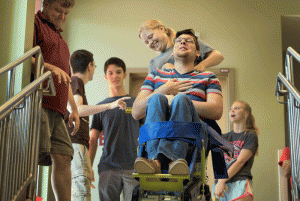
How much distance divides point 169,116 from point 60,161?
0.79 metres

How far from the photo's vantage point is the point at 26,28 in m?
2.48

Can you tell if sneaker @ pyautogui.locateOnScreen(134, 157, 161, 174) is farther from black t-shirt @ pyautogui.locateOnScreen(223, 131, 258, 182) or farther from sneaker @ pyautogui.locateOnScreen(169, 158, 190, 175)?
black t-shirt @ pyautogui.locateOnScreen(223, 131, 258, 182)

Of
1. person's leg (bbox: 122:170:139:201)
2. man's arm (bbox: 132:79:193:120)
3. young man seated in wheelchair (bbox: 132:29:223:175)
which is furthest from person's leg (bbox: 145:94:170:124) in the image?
person's leg (bbox: 122:170:139:201)

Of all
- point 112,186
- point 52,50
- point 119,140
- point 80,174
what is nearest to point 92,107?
point 119,140

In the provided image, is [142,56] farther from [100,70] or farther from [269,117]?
[269,117]

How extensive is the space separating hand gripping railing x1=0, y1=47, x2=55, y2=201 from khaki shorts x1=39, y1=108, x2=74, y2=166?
134 mm

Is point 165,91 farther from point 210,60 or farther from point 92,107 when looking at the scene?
point 92,107

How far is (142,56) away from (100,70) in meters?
0.71

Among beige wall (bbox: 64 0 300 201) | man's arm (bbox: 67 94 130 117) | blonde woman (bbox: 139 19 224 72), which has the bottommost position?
man's arm (bbox: 67 94 130 117)

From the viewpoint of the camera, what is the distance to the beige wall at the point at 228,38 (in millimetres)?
5690

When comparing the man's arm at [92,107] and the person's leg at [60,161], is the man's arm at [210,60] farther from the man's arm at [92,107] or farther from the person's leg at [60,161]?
the person's leg at [60,161]

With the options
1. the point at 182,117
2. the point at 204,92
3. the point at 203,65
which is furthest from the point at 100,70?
the point at 182,117

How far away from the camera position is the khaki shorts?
2400mm

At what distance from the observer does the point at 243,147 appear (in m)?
3.87
